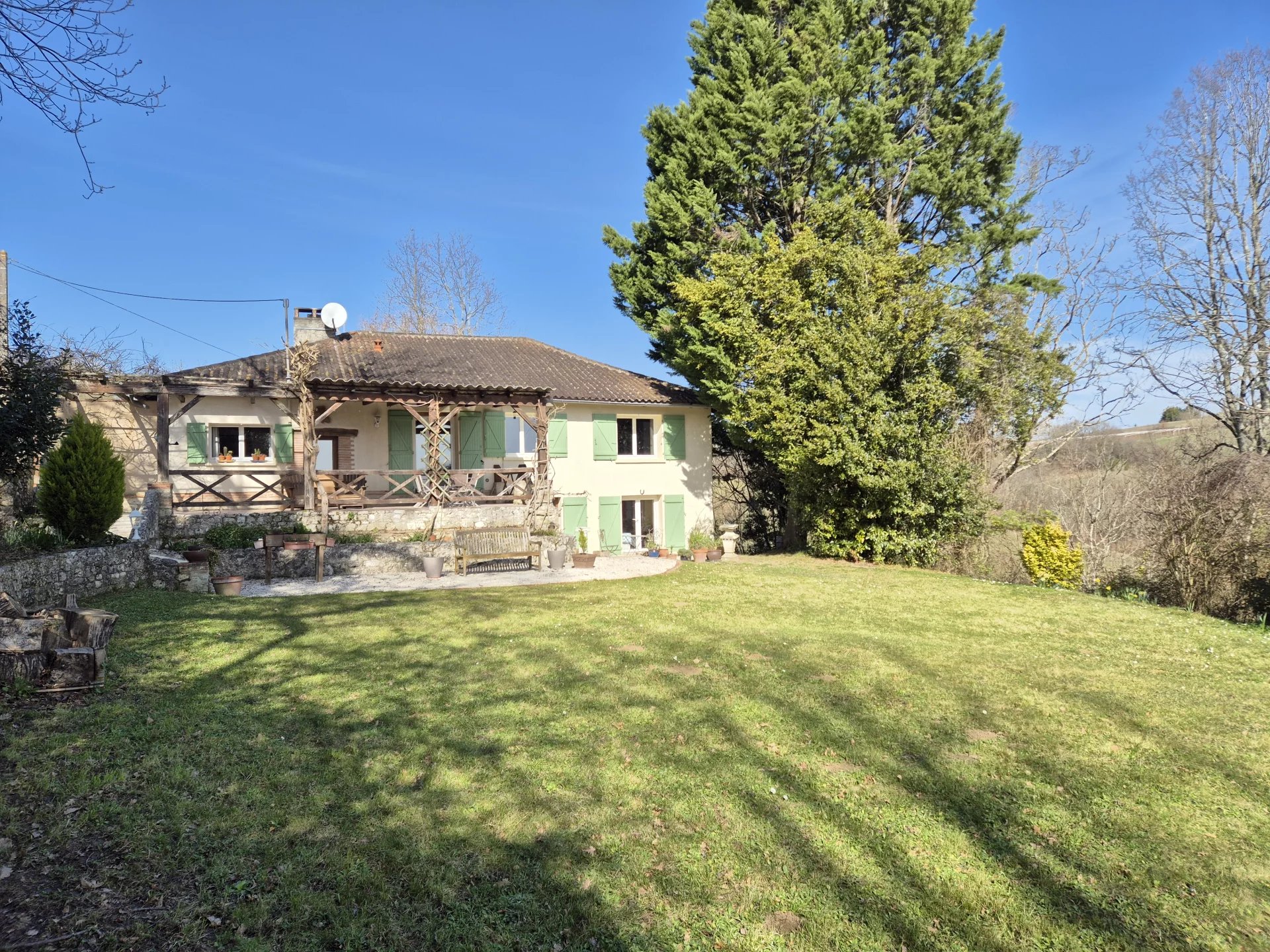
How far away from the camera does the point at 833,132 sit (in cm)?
1666

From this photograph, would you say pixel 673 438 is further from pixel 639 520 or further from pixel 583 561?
pixel 583 561

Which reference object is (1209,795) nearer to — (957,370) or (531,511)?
(957,370)

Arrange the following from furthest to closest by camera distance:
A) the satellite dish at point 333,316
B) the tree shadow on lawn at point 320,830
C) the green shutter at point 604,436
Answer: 1. the green shutter at point 604,436
2. the satellite dish at point 333,316
3. the tree shadow on lawn at point 320,830

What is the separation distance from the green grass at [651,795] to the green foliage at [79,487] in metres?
3.69

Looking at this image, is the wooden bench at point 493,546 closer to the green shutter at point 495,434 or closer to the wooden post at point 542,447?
the wooden post at point 542,447

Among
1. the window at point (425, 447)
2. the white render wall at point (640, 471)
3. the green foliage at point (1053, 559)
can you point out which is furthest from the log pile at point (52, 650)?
the green foliage at point (1053, 559)

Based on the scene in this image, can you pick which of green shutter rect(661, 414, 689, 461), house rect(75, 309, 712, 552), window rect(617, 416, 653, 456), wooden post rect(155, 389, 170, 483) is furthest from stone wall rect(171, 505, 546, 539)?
green shutter rect(661, 414, 689, 461)

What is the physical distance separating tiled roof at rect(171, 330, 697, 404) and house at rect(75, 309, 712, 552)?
0.22 feet

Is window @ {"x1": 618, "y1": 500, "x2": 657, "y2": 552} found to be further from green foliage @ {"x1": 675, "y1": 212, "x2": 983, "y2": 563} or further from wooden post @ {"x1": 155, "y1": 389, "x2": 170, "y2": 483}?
wooden post @ {"x1": 155, "y1": 389, "x2": 170, "y2": 483}

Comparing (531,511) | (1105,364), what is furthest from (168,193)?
(1105,364)

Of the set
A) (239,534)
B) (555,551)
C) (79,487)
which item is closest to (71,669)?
(79,487)

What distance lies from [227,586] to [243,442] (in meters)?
7.08

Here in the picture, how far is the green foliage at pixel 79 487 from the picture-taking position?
29.5 feet

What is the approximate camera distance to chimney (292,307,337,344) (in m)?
18.1
